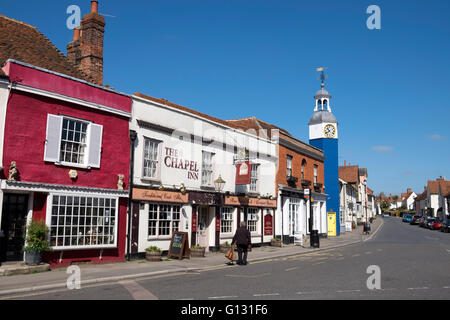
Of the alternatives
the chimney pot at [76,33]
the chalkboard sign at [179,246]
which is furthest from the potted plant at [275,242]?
the chimney pot at [76,33]

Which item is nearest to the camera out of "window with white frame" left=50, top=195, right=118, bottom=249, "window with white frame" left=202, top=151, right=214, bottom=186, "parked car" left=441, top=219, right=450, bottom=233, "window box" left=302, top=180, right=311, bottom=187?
"window with white frame" left=50, top=195, right=118, bottom=249

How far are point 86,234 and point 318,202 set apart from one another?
24.2m

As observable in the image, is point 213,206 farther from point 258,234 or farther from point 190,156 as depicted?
point 258,234

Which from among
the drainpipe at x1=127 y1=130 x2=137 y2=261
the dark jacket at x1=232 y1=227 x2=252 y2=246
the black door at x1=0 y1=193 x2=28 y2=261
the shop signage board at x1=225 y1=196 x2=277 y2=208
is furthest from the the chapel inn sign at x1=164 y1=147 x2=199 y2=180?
the black door at x1=0 y1=193 x2=28 y2=261

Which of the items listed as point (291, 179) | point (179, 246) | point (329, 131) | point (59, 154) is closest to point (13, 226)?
point (59, 154)

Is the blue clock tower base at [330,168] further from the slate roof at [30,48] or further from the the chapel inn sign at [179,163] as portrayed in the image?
the slate roof at [30,48]

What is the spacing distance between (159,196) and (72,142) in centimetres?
457

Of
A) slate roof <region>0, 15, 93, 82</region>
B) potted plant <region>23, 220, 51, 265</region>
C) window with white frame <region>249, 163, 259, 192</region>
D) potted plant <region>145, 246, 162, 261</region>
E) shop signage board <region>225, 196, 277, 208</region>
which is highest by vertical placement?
slate roof <region>0, 15, 93, 82</region>

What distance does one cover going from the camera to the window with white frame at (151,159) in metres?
17.3

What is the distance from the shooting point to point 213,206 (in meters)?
21.0

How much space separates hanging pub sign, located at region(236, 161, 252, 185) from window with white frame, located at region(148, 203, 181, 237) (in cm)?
446

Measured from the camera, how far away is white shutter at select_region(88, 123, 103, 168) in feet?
48.9

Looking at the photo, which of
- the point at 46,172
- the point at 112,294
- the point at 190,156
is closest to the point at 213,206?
the point at 190,156

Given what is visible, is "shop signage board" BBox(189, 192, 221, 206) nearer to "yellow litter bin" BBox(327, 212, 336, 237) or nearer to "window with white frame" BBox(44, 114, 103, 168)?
"window with white frame" BBox(44, 114, 103, 168)
